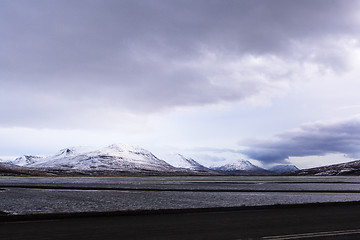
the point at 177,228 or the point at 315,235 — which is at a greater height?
the point at 315,235

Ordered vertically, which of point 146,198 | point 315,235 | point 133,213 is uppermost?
point 315,235

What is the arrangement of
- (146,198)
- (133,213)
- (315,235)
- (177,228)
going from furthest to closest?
(146,198), (133,213), (177,228), (315,235)

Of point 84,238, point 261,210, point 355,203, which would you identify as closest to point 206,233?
point 84,238

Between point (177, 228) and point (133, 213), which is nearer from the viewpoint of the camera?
point (177, 228)

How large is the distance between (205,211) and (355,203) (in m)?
14.6

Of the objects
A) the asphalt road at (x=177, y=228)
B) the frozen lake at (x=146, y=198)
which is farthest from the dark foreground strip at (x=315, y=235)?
the frozen lake at (x=146, y=198)

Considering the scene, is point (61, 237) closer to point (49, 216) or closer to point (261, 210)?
point (49, 216)

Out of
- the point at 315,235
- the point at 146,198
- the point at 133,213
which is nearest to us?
the point at 315,235

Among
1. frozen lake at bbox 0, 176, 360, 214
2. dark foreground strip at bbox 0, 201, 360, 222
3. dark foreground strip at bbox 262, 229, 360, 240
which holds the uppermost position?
dark foreground strip at bbox 262, 229, 360, 240

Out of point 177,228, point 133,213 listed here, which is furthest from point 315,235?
point 133,213

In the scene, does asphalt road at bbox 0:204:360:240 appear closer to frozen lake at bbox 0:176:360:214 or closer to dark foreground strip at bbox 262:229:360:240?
dark foreground strip at bbox 262:229:360:240

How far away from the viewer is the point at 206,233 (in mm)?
14547

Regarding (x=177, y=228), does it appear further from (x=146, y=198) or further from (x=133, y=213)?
(x=146, y=198)

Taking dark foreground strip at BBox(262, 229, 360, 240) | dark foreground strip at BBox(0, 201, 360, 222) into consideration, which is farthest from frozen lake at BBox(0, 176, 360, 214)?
dark foreground strip at BBox(262, 229, 360, 240)
